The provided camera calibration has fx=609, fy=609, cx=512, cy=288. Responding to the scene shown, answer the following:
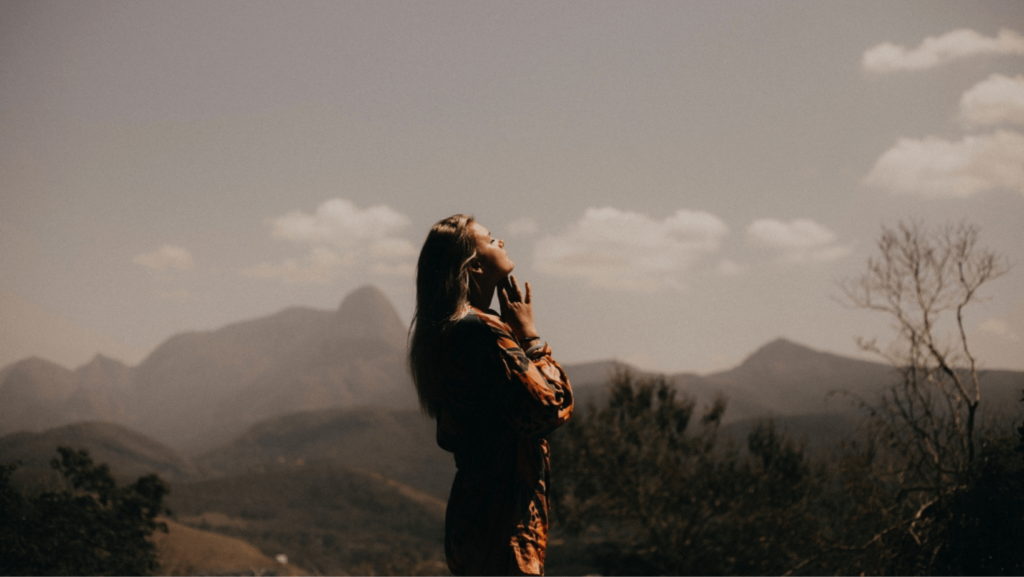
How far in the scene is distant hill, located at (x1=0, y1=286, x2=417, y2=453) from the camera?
5054 inches

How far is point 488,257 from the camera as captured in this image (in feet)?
5.39

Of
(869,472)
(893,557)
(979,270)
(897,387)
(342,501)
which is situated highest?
(979,270)

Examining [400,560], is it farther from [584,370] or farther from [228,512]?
[584,370]

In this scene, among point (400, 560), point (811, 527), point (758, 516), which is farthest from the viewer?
point (400, 560)

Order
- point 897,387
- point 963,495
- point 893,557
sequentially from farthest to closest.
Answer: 1. point 897,387
2. point 893,557
3. point 963,495

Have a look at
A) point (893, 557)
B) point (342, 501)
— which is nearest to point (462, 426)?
point (893, 557)

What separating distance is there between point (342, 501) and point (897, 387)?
5815cm

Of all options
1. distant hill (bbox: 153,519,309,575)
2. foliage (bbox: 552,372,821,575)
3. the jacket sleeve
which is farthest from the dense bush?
the jacket sleeve

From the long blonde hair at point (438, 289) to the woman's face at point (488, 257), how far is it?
20 millimetres

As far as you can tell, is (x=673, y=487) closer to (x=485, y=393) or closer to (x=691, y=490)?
(x=691, y=490)

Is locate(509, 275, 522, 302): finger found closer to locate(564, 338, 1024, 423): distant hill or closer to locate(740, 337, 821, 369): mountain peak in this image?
locate(564, 338, 1024, 423): distant hill

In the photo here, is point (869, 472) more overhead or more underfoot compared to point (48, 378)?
more underfoot

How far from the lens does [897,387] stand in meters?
8.58

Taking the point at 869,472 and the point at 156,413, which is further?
the point at 156,413
